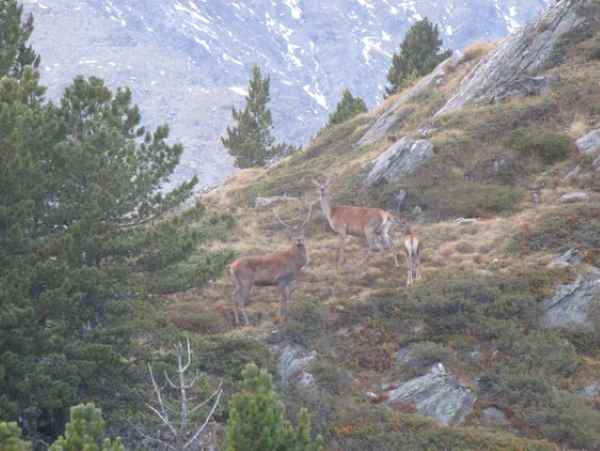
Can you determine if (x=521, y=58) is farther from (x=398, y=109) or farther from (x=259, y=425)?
(x=259, y=425)

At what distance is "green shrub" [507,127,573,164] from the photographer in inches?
1005

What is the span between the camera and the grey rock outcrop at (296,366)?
594 inches

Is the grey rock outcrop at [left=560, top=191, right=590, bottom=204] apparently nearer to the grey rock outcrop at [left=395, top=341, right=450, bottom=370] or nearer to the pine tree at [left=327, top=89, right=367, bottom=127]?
the grey rock outcrop at [left=395, top=341, right=450, bottom=370]

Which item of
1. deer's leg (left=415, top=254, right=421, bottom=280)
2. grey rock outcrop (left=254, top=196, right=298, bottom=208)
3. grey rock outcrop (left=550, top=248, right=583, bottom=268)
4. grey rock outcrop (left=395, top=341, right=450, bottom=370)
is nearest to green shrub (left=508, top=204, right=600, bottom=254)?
grey rock outcrop (left=550, top=248, right=583, bottom=268)

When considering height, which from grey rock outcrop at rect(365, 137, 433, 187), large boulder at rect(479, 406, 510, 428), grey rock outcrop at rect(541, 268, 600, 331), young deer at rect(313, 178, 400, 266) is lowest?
large boulder at rect(479, 406, 510, 428)

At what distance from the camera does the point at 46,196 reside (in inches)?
592

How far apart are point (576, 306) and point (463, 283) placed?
93.7 inches

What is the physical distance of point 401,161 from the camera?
1069 inches

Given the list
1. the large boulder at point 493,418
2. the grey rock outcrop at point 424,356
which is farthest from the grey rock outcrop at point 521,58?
the large boulder at point 493,418

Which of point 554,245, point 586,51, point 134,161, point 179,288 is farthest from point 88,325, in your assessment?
point 586,51

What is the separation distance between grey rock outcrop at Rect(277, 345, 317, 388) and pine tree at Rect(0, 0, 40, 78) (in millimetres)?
9277

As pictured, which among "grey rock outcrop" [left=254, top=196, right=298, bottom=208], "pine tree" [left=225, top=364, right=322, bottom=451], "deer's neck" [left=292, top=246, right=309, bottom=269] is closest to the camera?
"pine tree" [left=225, top=364, right=322, bottom=451]

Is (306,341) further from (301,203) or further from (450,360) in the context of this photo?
(301,203)

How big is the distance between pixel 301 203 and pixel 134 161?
41.1 feet
